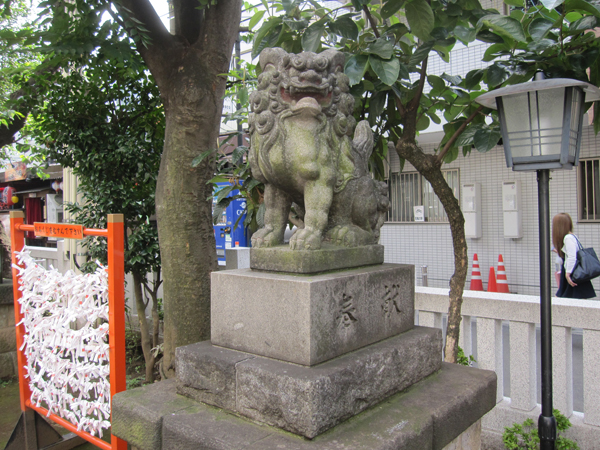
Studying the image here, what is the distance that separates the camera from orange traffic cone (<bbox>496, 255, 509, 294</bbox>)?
318 inches

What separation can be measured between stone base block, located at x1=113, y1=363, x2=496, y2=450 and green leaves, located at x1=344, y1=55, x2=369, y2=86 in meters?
1.68

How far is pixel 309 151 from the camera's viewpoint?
2244 mm

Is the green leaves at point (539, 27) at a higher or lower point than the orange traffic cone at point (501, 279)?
higher

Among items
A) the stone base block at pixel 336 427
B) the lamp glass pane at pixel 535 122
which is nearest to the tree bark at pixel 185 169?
the stone base block at pixel 336 427

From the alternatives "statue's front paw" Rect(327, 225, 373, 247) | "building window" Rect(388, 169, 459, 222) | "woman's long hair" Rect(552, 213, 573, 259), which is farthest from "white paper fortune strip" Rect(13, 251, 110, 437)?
"building window" Rect(388, 169, 459, 222)

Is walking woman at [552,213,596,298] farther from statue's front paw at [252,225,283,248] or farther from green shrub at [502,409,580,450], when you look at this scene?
statue's front paw at [252,225,283,248]

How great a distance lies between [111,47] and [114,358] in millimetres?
2273

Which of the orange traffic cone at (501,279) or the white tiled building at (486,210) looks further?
the orange traffic cone at (501,279)

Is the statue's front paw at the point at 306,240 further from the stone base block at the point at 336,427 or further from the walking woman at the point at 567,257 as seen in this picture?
the walking woman at the point at 567,257

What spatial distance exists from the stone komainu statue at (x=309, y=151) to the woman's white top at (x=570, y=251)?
12.6 feet

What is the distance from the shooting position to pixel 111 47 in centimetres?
341

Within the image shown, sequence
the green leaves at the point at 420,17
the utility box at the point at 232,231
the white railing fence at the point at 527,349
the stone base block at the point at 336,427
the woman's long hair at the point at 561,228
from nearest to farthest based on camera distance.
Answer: the stone base block at the point at 336,427
the green leaves at the point at 420,17
the white railing fence at the point at 527,349
the woman's long hair at the point at 561,228
the utility box at the point at 232,231

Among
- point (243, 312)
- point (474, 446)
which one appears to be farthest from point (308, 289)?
point (474, 446)

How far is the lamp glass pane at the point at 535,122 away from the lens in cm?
261
